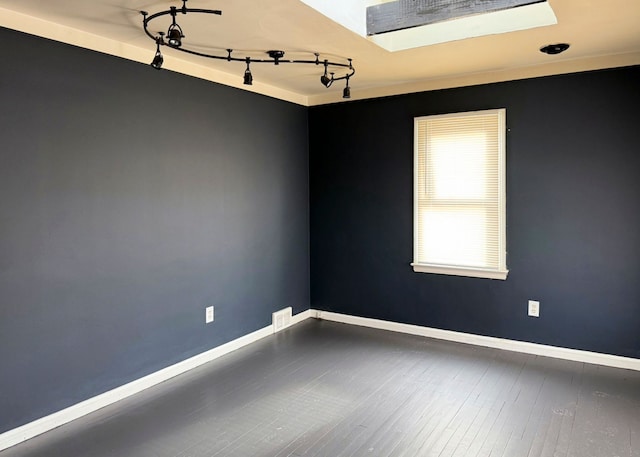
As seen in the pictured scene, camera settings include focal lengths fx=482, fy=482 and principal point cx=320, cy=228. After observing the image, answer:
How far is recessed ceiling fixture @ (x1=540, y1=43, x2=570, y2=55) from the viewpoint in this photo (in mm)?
3186

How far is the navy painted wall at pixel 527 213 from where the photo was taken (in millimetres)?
3500

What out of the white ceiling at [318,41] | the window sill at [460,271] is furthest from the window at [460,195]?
the white ceiling at [318,41]

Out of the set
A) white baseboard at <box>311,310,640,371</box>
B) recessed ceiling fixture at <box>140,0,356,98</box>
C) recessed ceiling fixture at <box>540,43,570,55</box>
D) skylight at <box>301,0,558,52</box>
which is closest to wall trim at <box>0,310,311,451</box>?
white baseboard at <box>311,310,640,371</box>

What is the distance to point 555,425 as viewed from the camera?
2.73m

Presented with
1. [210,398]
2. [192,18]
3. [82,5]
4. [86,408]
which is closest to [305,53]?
[192,18]

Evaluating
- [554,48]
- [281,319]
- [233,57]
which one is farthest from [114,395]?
[554,48]

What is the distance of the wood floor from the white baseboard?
0.08 meters

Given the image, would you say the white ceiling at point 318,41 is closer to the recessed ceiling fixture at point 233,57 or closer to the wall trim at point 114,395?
the recessed ceiling fixture at point 233,57

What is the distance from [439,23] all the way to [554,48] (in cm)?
87

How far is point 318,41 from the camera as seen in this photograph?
297cm

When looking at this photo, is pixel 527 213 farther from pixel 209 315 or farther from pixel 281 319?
pixel 209 315

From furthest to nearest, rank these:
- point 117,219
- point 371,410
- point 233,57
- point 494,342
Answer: point 494,342 < point 233,57 < point 117,219 < point 371,410


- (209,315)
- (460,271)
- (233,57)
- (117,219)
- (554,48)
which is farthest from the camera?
(460,271)

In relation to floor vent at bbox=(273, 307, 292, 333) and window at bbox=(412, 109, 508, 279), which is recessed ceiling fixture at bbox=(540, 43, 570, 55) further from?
floor vent at bbox=(273, 307, 292, 333)
